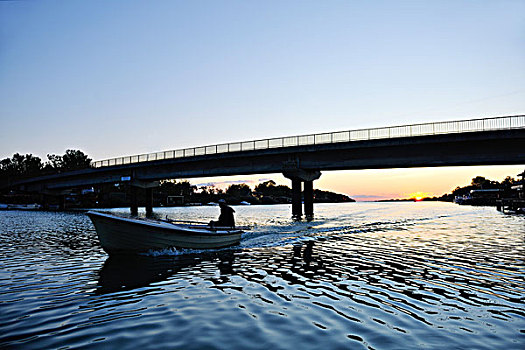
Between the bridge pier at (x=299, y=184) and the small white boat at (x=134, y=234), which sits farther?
the bridge pier at (x=299, y=184)

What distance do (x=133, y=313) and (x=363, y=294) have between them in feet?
18.1

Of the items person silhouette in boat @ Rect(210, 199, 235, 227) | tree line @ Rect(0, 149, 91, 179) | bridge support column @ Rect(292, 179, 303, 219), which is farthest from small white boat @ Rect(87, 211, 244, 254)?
tree line @ Rect(0, 149, 91, 179)

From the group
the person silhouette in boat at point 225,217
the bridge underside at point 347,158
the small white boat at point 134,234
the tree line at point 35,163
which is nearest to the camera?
the small white boat at point 134,234

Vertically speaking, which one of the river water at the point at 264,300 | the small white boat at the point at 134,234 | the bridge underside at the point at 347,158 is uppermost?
the bridge underside at the point at 347,158

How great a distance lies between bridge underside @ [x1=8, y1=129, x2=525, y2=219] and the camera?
3744cm

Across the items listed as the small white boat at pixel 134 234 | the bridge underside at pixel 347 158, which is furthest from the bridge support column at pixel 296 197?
the small white boat at pixel 134 234

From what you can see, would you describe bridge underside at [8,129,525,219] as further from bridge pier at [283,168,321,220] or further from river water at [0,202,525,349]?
river water at [0,202,525,349]

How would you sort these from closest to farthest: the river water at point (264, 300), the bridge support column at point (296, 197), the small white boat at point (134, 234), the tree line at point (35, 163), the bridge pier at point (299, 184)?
the river water at point (264, 300)
the small white boat at point (134, 234)
the bridge pier at point (299, 184)
the bridge support column at point (296, 197)
the tree line at point (35, 163)

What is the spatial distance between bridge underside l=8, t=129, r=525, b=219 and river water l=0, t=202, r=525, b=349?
25.7 m

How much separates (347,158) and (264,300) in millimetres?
38821

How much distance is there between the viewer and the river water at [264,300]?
6.38 m

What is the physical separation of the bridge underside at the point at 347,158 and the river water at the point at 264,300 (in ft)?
84.5

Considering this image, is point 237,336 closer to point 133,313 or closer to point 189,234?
point 133,313

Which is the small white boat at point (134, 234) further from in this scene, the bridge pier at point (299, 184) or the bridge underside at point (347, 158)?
the bridge pier at point (299, 184)
